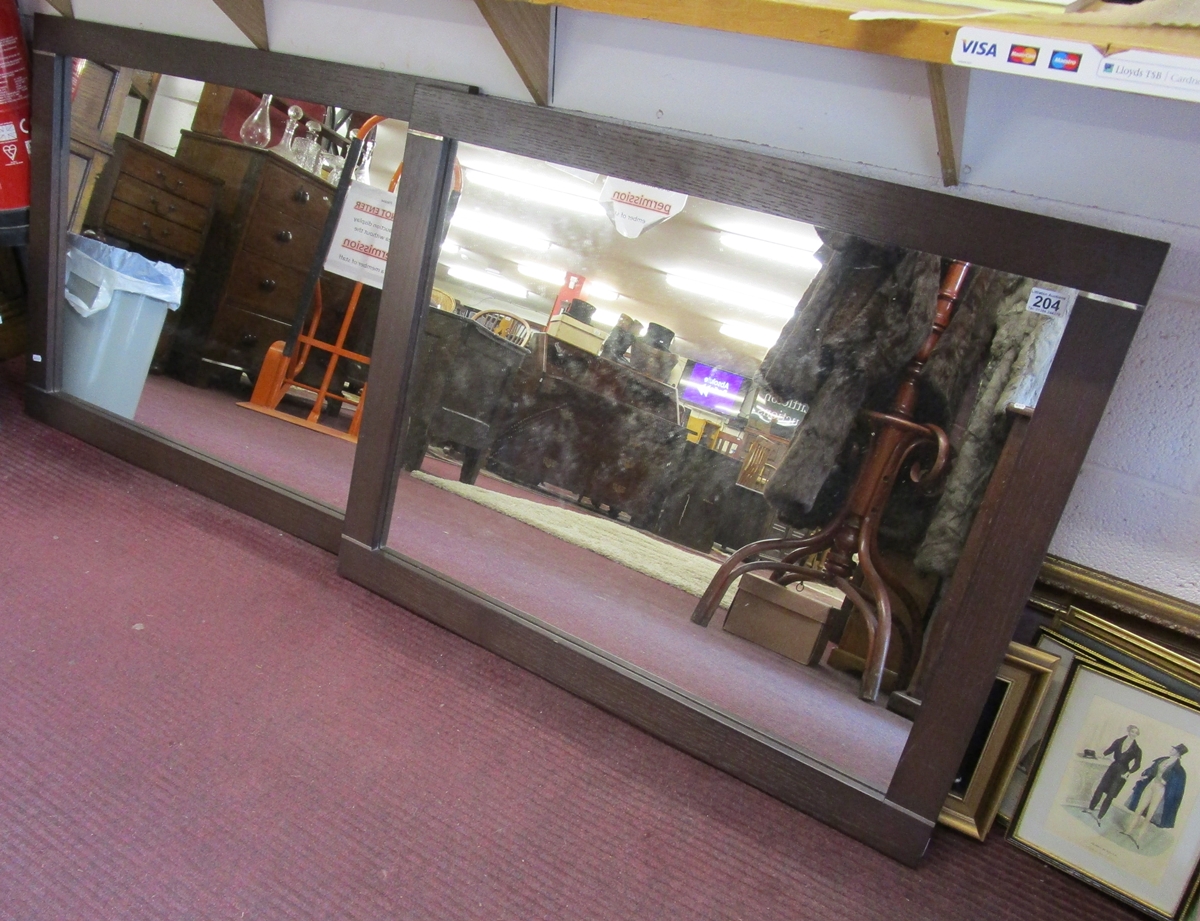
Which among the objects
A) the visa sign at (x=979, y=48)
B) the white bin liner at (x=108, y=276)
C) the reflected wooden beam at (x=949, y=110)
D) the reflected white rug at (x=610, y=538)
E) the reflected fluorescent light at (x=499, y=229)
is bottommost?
the reflected white rug at (x=610, y=538)

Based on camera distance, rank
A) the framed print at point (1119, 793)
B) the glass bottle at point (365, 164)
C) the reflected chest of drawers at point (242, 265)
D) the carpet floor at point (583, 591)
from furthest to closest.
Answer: the reflected chest of drawers at point (242, 265) < the glass bottle at point (365, 164) < the carpet floor at point (583, 591) < the framed print at point (1119, 793)

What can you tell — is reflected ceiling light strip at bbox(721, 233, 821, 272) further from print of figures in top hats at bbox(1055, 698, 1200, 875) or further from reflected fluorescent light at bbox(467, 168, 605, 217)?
print of figures in top hats at bbox(1055, 698, 1200, 875)

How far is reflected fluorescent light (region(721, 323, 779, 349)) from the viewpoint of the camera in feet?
3.97

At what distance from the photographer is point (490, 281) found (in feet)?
4.64

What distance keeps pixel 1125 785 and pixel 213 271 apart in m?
1.98

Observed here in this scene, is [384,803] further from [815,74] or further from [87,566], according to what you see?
[815,74]

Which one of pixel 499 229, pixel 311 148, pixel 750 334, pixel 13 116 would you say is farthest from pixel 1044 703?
pixel 13 116

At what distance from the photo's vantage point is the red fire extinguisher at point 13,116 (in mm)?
1655

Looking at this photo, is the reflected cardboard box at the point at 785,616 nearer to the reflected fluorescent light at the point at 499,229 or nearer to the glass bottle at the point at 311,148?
the reflected fluorescent light at the point at 499,229

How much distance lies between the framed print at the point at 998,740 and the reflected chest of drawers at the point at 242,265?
5.02 ft

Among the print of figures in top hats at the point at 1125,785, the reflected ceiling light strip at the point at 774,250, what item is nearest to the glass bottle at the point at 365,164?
the reflected ceiling light strip at the point at 774,250

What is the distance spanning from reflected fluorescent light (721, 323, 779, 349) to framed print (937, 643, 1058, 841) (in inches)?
21.8

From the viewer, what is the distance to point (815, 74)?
109cm

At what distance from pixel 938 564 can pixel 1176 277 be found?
51 cm
